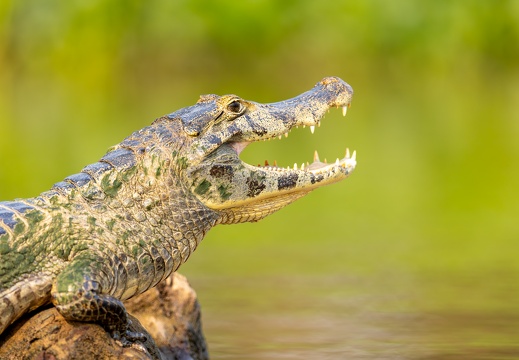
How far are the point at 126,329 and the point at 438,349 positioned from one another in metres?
2.40

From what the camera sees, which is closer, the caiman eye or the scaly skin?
the scaly skin

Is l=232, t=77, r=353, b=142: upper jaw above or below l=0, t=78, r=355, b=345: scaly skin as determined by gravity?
above

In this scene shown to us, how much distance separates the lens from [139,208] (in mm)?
5473

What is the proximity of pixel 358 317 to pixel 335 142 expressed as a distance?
36.4 feet

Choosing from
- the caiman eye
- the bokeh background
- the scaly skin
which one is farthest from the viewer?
the bokeh background

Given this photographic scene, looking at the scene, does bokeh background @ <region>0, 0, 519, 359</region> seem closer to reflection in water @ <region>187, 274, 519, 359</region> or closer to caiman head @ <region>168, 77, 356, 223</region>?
reflection in water @ <region>187, 274, 519, 359</region>

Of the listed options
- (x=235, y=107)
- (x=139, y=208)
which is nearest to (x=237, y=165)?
(x=235, y=107)

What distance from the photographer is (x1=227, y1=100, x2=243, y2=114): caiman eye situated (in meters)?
5.81

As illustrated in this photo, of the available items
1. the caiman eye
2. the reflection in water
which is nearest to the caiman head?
the caiman eye

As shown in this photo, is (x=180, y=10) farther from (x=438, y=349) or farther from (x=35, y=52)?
(x=438, y=349)

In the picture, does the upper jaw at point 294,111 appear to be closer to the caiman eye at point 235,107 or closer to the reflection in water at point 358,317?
the caiman eye at point 235,107

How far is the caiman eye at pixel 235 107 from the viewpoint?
5812mm

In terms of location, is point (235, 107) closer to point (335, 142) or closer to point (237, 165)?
point (237, 165)

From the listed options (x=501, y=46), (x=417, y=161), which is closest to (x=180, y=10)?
(x=501, y=46)
